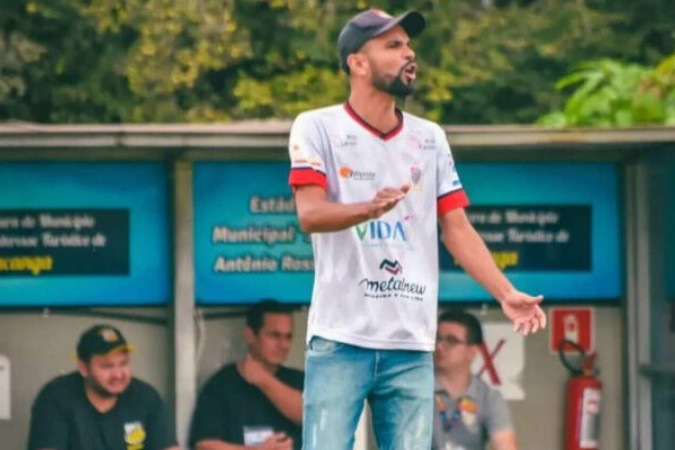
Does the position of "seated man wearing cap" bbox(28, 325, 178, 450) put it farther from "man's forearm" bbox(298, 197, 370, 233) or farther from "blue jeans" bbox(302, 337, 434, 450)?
"man's forearm" bbox(298, 197, 370, 233)

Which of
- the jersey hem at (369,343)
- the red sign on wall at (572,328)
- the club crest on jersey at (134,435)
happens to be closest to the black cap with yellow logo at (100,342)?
the club crest on jersey at (134,435)

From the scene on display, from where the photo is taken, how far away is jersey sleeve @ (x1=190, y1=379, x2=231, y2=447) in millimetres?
11172

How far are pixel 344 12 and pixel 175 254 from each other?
1553cm

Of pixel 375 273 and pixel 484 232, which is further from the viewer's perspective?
pixel 484 232

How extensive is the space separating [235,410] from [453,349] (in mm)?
1134

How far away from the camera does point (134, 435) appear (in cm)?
1109

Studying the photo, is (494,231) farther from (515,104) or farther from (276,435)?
(515,104)

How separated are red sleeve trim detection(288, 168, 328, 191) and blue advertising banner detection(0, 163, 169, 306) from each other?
15.0ft

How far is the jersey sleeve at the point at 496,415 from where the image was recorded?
37.8 feet

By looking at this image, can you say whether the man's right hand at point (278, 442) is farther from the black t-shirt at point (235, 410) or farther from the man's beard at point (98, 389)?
the man's beard at point (98, 389)

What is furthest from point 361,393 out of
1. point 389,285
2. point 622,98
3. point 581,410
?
point 622,98

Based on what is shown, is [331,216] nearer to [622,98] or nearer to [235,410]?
[235,410]

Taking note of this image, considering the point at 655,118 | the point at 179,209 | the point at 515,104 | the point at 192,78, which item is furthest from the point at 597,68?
the point at 515,104

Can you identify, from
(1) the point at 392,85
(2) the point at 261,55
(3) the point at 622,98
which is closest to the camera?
(1) the point at 392,85
